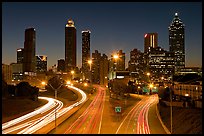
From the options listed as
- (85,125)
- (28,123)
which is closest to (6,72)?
(28,123)

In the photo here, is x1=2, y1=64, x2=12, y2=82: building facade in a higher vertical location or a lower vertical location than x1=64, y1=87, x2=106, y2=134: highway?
higher

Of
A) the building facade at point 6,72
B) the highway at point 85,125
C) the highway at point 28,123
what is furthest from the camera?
the building facade at point 6,72

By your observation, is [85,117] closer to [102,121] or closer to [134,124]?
[102,121]

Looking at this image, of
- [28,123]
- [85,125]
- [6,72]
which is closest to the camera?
[28,123]

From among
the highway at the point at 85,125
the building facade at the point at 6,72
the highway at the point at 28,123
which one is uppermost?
the building facade at the point at 6,72

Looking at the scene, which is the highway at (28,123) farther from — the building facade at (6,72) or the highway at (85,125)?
the building facade at (6,72)

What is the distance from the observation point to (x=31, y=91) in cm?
7606

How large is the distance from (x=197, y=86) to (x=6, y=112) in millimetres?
38510

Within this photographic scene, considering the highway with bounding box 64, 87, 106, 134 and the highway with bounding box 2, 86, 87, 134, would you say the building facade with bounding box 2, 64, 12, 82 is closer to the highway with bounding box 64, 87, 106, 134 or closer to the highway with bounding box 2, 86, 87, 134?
the highway with bounding box 2, 86, 87, 134

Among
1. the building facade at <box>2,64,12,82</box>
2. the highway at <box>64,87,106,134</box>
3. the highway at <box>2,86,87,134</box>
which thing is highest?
the building facade at <box>2,64,12,82</box>

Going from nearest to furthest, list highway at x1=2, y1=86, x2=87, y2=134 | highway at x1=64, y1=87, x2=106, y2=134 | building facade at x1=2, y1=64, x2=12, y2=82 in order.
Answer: highway at x1=2, y1=86, x2=87, y2=134
highway at x1=64, y1=87, x2=106, y2=134
building facade at x1=2, y1=64, x2=12, y2=82

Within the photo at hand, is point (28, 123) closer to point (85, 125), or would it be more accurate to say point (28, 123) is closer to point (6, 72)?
point (85, 125)

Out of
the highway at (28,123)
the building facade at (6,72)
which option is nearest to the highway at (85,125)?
the highway at (28,123)

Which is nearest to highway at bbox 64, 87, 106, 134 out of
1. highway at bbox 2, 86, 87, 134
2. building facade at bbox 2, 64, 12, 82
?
highway at bbox 2, 86, 87, 134
